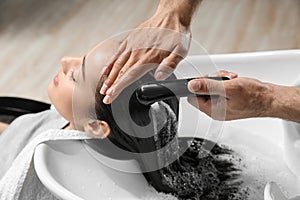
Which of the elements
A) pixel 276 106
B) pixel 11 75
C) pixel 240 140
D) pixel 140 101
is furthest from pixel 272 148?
pixel 11 75

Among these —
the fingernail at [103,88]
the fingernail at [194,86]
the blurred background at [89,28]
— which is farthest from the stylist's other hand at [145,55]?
the blurred background at [89,28]

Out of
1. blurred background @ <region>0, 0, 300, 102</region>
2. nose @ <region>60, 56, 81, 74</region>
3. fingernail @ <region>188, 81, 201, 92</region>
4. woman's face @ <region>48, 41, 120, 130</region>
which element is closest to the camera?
fingernail @ <region>188, 81, 201, 92</region>

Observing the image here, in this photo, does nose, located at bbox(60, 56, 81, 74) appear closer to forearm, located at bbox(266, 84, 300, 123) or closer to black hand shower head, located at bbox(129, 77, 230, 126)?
black hand shower head, located at bbox(129, 77, 230, 126)

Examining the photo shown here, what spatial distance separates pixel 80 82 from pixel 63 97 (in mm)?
122

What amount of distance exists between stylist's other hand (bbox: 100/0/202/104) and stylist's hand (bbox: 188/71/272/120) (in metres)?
0.11

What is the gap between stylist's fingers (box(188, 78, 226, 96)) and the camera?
1041 millimetres

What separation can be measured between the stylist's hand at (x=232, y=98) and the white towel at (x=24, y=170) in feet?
0.94

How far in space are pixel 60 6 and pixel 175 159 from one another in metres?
2.02

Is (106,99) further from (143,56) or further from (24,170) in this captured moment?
(24,170)

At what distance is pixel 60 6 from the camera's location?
10.1 ft

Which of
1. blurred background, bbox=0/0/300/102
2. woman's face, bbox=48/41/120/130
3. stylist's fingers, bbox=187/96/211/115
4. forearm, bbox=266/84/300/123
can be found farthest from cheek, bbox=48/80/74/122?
blurred background, bbox=0/0/300/102

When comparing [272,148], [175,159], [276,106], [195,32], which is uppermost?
[276,106]

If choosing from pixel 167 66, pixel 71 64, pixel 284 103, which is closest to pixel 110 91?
pixel 167 66

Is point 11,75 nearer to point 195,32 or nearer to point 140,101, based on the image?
point 195,32
